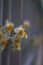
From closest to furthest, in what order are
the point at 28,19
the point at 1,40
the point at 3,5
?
the point at 1,40 → the point at 3,5 → the point at 28,19

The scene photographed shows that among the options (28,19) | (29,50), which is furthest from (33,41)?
(28,19)

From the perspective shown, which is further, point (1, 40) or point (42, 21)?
point (42, 21)

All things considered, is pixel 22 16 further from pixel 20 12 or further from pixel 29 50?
pixel 29 50

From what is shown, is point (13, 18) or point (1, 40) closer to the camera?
point (1, 40)

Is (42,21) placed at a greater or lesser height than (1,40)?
greater

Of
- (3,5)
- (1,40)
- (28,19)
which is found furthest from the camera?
(28,19)

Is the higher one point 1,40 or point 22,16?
point 22,16

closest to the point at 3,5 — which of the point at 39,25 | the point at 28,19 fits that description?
the point at 28,19

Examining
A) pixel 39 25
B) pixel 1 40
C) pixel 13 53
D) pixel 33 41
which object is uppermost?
pixel 39 25

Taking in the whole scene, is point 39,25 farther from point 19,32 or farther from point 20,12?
point 19,32
